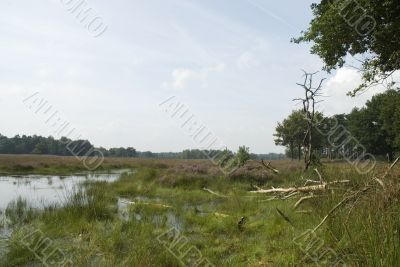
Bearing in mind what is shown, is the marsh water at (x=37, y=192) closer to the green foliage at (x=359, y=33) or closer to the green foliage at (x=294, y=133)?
the green foliage at (x=359, y=33)

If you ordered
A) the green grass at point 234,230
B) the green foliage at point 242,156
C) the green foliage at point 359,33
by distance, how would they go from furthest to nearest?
1. the green foliage at point 242,156
2. the green foliage at point 359,33
3. the green grass at point 234,230

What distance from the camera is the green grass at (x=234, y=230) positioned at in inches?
176

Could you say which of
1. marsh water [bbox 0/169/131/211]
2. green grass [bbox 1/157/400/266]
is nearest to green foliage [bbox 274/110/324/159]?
marsh water [bbox 0/169/131/211]

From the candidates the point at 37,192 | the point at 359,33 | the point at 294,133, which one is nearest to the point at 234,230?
the point at 359,33

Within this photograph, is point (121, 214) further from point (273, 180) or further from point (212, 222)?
point (273, 180)

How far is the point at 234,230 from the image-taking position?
870 cm

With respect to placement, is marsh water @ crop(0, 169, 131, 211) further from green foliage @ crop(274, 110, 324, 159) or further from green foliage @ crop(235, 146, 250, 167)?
green foliage @ crop(274, 110, 324, 159)

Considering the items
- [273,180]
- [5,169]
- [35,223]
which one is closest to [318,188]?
[35,223]

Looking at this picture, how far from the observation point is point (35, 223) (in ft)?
27.8

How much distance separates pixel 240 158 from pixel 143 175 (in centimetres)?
572

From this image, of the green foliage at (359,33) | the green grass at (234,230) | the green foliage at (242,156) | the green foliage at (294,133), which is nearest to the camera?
the green grass at (234,230)

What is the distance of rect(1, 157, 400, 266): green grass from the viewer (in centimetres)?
446

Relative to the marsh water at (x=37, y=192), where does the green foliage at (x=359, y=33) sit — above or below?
above

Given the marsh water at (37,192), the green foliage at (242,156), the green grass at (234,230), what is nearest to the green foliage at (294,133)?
the green foliage at (242,156)
